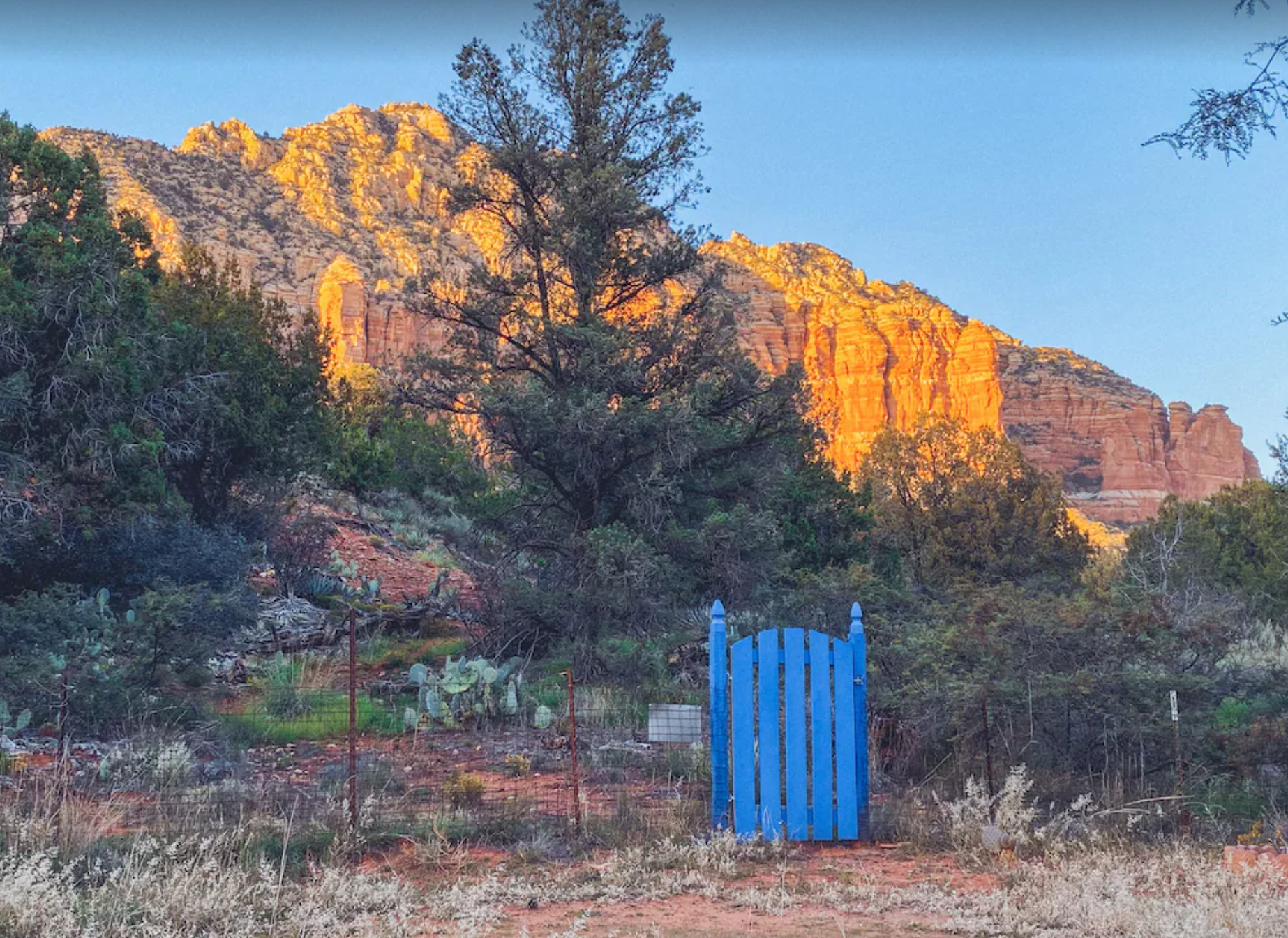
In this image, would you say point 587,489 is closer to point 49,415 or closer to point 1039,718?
point 49,415

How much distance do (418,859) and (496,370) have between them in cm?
1038

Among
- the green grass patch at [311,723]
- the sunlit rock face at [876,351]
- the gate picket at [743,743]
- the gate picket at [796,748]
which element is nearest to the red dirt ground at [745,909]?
the gate picket at [796,748]

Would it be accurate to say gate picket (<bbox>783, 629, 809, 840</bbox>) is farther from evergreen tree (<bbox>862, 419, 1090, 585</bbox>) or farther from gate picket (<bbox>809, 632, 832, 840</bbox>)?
evergreen tree (<bbox>862, 419, 1090, 585</bbox>)

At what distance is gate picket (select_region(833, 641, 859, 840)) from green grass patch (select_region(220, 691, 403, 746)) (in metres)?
5.47

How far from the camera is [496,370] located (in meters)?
16.8

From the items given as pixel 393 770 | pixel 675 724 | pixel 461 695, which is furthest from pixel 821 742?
pixel 461 695

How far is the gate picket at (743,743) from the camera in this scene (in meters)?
8.00

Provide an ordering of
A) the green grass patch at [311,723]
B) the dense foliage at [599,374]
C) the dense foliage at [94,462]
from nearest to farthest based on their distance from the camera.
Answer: the green grass patch at [311,723] → the dense foliage at [94,462] → the dense foliage at [599,374]

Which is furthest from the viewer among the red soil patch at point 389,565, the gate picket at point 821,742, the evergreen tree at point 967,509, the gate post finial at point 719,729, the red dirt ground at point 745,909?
the evergreen tree at point 967,509

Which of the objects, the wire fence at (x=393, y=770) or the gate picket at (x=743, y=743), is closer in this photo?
the wire fence at (x=393, y=770)

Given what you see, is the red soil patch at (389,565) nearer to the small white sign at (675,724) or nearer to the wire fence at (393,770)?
the wire fence at (393,770)

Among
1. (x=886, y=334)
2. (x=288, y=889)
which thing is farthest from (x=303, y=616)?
(x=886, y=334)

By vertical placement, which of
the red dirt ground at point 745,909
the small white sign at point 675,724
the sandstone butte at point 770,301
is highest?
the sandstone butte at point 770,301

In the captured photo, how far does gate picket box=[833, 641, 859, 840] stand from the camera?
8117 mm
